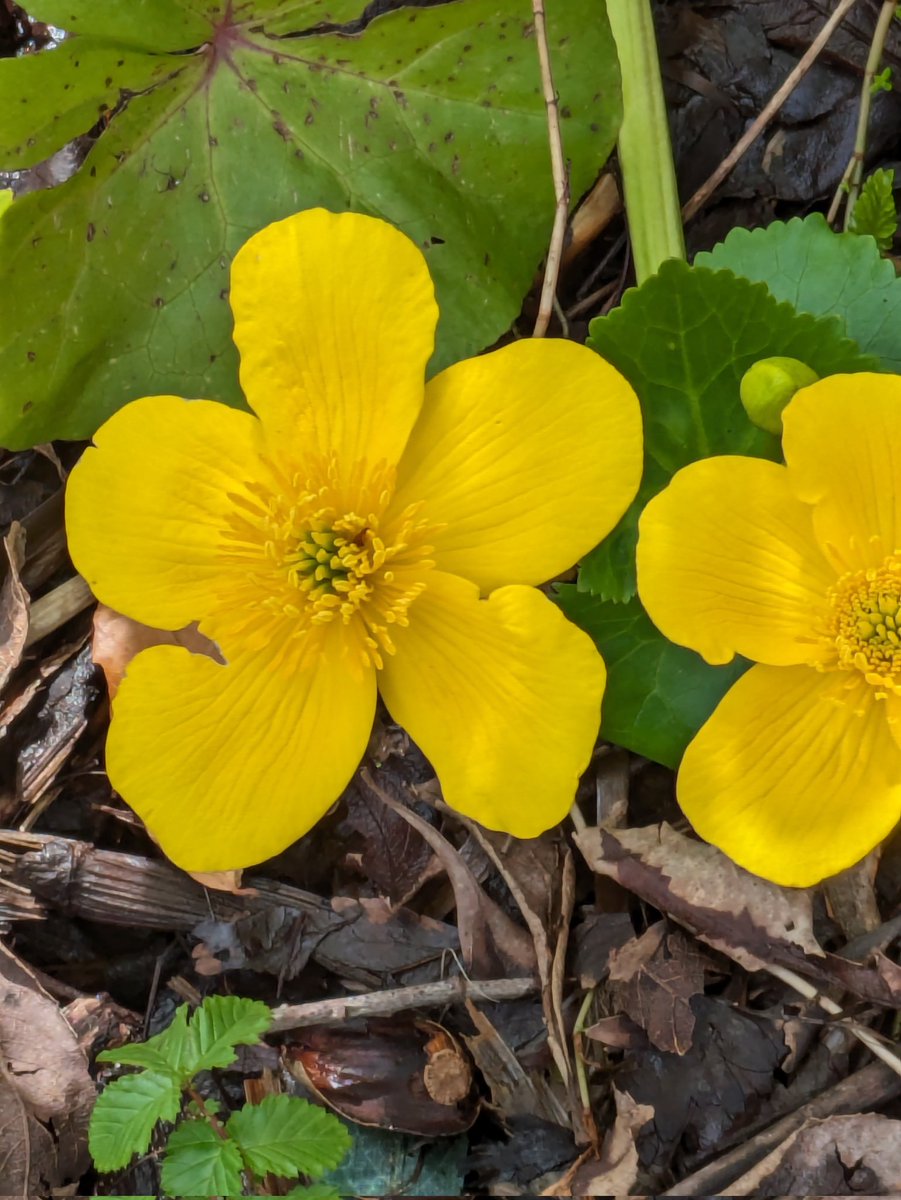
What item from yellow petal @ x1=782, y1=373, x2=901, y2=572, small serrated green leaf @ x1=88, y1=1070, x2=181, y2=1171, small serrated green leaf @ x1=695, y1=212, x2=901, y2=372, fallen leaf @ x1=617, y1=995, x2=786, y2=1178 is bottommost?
fallen leaf @ x1=617, y1=995, x2=786, y2=1178

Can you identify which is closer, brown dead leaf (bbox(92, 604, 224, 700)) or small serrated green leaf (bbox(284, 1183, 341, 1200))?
small serrated green leaf (bbox(284, 1183, 341, 1200))

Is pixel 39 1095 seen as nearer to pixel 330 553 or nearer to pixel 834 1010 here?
pixel 330 553

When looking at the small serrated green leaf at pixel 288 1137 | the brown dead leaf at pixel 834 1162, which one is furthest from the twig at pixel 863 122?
the small serrated green leaf at pixel 288 1137

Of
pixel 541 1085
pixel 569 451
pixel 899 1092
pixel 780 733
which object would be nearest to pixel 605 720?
pixel 780 733

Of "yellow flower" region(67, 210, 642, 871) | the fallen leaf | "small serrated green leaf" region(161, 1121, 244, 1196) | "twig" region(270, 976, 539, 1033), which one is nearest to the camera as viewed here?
"small serrated green leaf" region(161, 1121, 244, 1196)

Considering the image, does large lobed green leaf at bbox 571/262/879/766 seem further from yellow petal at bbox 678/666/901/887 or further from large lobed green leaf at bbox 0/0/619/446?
large lobed green leaf at bbox 0/0/619/446

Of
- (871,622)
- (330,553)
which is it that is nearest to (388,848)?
(330,553)

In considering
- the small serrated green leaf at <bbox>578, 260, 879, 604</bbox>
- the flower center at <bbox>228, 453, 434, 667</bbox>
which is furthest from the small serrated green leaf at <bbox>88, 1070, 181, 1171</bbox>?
the small serrated green leaf at <bbox>578, 260, 879, 604</bbox>

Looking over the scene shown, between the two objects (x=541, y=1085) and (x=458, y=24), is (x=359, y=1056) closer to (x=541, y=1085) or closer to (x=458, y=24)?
(x=541, y=1085)
